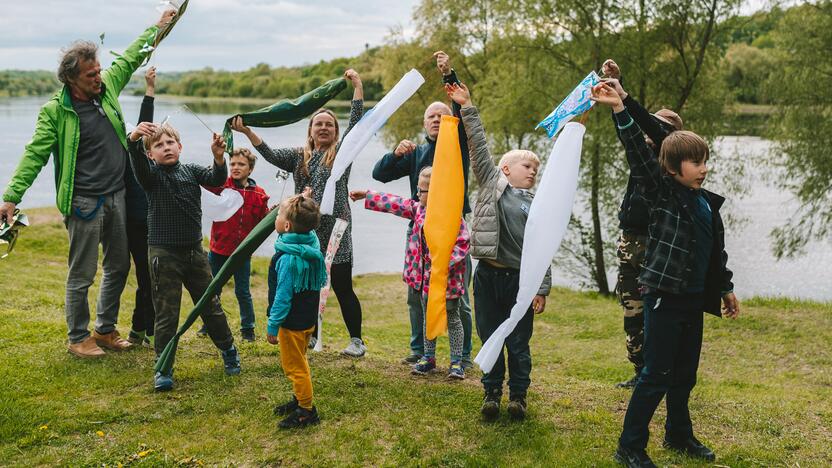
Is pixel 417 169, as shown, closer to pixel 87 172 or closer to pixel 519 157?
pixel 519 157

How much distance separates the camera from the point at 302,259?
14.8ft

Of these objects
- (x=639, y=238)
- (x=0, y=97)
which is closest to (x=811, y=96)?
(x=639, y=238)

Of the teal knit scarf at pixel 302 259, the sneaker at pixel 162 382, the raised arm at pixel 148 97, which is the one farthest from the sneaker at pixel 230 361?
the raised arm at pixel 148 97

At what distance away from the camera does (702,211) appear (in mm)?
4047

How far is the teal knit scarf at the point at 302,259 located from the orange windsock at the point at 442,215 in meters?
0.83

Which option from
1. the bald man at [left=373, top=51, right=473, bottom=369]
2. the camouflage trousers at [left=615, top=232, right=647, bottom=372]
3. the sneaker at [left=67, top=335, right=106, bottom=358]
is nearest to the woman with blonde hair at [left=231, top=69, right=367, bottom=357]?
the bald man at [left=373, top=51, right=473, bottom=369]

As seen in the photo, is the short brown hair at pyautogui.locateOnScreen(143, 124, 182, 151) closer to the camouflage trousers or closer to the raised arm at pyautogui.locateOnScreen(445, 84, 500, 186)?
the raised arm at pyautogui.locateOnScreen(445, 84, 500, 186)

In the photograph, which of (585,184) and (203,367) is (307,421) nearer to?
(203,367)

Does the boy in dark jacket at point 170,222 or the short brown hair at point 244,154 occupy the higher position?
the short brown hair at point 244,154

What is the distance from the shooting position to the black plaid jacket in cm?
394

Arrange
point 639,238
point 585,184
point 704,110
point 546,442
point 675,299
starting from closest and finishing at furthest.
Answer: point 675,299 < point 546,442 < point 639,238 < point 704,110 < point 585,184

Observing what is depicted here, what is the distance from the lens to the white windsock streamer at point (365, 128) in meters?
5.38

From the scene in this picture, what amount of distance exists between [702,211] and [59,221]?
15.1m

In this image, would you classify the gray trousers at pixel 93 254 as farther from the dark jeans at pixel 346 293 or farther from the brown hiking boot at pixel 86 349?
the dark jeans at pixel 346 293
